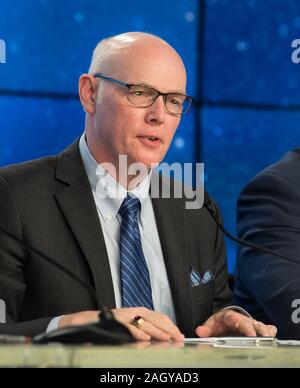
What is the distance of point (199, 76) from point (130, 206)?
116cm

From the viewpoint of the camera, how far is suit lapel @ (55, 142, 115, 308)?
199 cm

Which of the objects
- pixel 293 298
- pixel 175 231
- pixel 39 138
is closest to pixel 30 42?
pixel 39 138

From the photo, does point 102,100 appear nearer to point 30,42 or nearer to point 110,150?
point 110,150

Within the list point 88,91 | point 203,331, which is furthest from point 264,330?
point 88,91

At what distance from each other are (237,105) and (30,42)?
82 cm

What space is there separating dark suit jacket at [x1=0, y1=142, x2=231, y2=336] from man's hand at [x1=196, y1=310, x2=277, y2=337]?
0.12 m

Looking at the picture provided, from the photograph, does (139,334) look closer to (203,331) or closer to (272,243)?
(203,331)

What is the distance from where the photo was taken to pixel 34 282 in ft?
6.50

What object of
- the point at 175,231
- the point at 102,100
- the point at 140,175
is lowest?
the point at 175,231
